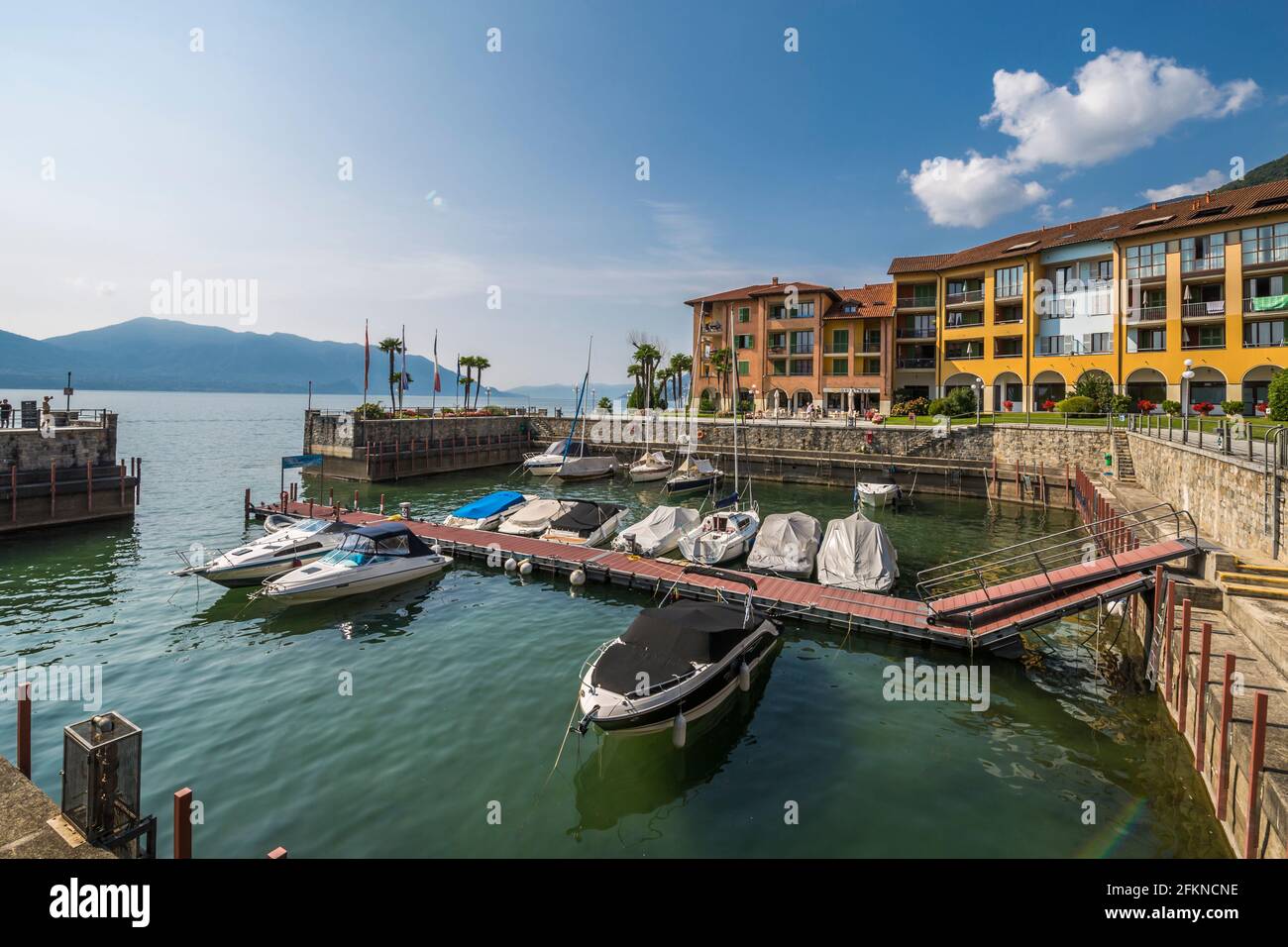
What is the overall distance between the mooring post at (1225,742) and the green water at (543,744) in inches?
24.3

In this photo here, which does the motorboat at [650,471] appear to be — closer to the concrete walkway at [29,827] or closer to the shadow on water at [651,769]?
the shadow on water at [651,769]

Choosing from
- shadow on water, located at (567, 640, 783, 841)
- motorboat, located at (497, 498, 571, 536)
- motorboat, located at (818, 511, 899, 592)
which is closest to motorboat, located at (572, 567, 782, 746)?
shadow on water, located at (567, 640, 783, 841)

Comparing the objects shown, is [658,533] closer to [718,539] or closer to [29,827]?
[718,539]

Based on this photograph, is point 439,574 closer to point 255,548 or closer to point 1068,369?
point 255,548

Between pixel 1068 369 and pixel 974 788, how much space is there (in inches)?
2383

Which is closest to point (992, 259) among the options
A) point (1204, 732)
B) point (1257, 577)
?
point (1257, 577)

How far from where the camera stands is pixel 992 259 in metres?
64.8

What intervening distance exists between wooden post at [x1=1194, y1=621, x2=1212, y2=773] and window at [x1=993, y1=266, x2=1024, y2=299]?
6189 cm

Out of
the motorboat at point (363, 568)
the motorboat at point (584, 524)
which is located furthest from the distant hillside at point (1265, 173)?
the motorboat at point (363, 568)

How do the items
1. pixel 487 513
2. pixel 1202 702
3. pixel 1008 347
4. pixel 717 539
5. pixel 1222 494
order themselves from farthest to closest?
1. pixel 1008 347
2. pixel 487 513
3. pixel 717 539
4. pixel 1222 494
5. pixel 1202 702

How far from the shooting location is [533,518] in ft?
103

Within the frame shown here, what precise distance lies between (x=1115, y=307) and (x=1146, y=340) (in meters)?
3.94

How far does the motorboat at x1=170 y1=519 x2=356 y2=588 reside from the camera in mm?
22203

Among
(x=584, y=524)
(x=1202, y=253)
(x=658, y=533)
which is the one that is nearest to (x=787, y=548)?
(x=658, y=533)
